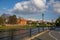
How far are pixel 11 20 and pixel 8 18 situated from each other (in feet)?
27.2

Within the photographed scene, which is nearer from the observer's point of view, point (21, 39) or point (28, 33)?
point (21, 39)

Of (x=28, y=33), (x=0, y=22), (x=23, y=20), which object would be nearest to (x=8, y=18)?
(x=23, y=20)

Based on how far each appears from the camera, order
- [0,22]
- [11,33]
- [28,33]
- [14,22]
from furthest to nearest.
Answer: [14,22], [0,22], [28,33], [11,33]

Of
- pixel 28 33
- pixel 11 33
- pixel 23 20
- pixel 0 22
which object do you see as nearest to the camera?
pixel 11 33

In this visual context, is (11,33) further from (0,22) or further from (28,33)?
(0,22)

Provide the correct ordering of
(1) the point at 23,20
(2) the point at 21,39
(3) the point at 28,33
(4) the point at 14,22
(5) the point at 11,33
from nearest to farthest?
(5) the point at 11,33
(2) the point at 21,39
(3) the point at 28,33
(4) the point at 14,22
(1) the point at 23,20

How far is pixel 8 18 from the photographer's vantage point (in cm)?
17738

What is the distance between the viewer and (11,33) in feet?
52.1

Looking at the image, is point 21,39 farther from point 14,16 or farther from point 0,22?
point 14,16

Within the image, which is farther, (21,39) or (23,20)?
(23,20)

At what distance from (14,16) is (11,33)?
517 ft

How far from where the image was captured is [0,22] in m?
138

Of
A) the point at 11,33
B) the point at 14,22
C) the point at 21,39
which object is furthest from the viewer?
the point at 14,22

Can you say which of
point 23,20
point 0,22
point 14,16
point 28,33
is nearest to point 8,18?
point 14,16
